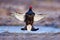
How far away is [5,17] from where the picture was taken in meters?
2.63

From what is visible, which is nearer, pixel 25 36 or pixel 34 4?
pixel 25 36

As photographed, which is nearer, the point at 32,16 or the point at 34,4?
the point at 32,16

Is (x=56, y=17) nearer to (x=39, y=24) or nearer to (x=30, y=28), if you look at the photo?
(x=39, y=24)

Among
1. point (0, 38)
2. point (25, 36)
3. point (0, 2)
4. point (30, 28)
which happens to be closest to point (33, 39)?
point (25, 36)

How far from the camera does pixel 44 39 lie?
1.65 m

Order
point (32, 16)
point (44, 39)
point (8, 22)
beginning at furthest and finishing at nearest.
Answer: point (8, 22), point (32, 16), point (44, 39)

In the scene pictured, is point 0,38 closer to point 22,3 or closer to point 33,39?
point 33,39

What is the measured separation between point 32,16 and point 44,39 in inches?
17.3

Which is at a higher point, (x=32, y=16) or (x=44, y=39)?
(x=32, y=16)

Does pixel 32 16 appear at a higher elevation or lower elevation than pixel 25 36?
higher

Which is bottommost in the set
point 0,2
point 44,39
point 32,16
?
point 44,39

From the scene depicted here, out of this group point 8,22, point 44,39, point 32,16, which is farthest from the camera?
point 8,22

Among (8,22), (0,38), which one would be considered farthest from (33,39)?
(8,22)

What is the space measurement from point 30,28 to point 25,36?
37 centimetres
